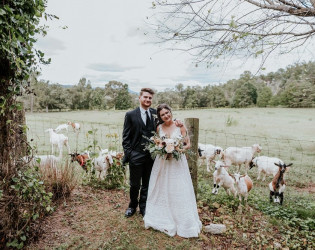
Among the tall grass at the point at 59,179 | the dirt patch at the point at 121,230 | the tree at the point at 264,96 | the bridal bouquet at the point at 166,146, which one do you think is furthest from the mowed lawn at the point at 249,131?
the bridal bouquet at the point at 166,146

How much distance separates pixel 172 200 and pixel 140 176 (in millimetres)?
716

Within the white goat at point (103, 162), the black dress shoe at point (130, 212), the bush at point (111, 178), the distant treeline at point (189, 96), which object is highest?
the distant treeline at point (189, 96)

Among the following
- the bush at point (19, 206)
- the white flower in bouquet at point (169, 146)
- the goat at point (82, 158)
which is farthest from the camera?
the goat at point (82, 158)

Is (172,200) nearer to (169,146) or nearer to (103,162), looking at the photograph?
(169,146)

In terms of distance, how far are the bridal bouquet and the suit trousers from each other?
0.41 metres

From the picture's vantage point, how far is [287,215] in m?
4.65

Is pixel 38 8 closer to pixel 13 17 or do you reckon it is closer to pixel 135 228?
pixel 13 17

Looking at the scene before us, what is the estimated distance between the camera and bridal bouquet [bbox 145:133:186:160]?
362 cm

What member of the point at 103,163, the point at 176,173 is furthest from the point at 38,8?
the point at 103,163

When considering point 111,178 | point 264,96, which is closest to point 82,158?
point 111,178

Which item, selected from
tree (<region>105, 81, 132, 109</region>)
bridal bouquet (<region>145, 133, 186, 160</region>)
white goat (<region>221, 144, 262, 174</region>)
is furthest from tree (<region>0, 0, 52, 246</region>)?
tree (<region>105, 81, 132, 109</region>)

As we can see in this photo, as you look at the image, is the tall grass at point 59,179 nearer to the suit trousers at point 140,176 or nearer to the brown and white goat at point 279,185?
the suit trousers at point 140,176

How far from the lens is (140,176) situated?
4.11 metres

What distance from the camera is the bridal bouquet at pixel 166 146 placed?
362 cm
